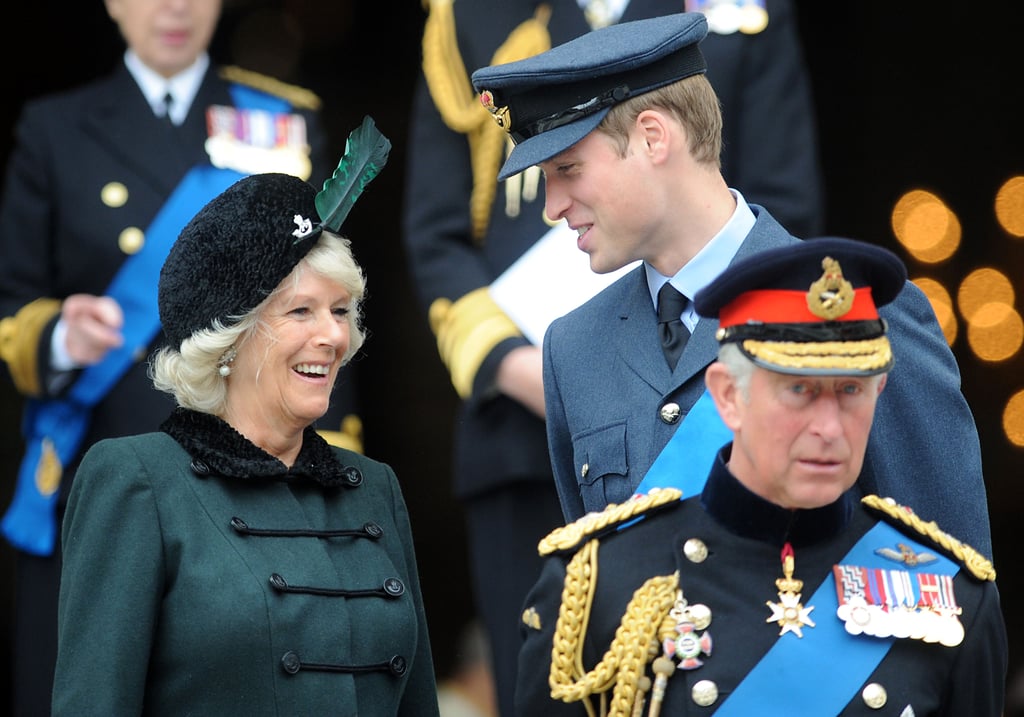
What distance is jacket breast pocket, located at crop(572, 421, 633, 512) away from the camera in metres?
2.91

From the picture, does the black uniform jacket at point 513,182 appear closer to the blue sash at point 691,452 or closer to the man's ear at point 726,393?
the blue sash at point 691,452

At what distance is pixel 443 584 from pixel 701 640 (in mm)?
2430

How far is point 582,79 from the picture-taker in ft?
9.80

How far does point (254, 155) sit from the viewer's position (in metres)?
4.72

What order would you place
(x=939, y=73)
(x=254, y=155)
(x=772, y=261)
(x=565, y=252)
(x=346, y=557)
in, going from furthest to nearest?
(x=939, y=73) < (x=254, y=155) < (x=565, y=252) < (x=346, y=557) < (x=772, y=261)

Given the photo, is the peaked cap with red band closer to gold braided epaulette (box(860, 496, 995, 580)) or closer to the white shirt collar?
gold braided epaulette (box(860, 496, 995, 580))

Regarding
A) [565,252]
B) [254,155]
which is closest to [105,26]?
[254,155]

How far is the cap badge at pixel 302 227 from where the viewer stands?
9.62 feet

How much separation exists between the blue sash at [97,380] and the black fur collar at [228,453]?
1601mm

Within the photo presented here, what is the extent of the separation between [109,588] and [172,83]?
2.28 m

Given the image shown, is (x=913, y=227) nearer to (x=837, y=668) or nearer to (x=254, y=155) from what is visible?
(x=254, y=155)

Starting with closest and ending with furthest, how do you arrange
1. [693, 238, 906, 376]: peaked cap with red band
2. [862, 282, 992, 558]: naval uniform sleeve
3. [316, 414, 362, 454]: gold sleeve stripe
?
[693, 238, 906, 376]: peaked cap with red band → [862, 282, 992, 558]: naval uniform sleeve → [316, 414, 362, 454]: gold sleeve stripe

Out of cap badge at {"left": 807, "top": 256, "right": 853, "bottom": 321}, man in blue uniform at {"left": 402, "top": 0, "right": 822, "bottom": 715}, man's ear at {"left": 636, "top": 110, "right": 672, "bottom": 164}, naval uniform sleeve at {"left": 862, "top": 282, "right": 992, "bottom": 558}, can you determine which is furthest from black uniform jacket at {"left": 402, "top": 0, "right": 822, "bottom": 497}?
cap badge at {"left": 807, "top": 256, "right": 853, "bottom": 321}


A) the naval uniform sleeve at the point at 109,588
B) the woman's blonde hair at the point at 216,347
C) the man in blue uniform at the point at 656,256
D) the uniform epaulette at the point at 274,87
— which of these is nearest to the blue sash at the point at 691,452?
the man in blue uniform at the point at 656,256
